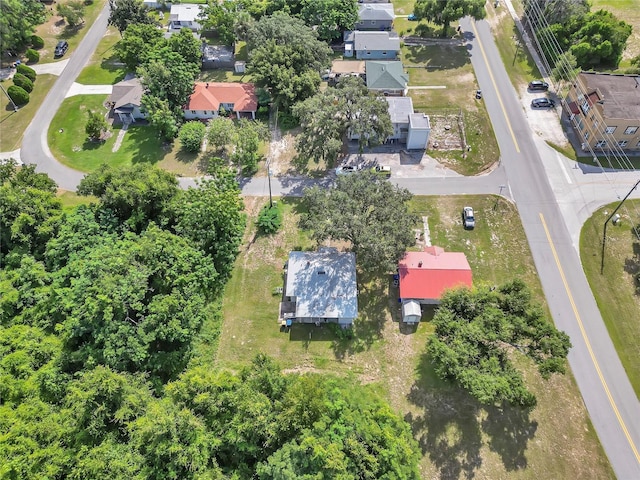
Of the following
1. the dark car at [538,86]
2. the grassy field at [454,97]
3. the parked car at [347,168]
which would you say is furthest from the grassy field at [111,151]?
the dark car at [538,86]

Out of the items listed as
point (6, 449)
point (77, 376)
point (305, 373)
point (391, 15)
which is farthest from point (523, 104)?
point (6, 449)

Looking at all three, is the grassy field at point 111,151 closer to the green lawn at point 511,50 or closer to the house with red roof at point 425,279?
the house with red roof at point 425,279

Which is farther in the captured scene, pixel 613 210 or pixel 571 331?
pixel 613 210

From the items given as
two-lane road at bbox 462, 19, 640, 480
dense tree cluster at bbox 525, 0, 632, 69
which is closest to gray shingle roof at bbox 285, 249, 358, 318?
two-lane road at bbox 462, 19, 640, 480

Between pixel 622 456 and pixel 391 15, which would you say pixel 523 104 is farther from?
pixel 622 456

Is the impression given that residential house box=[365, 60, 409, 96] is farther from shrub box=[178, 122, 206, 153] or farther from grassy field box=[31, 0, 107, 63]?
grassy field box=[31, 0, 107, 63]
